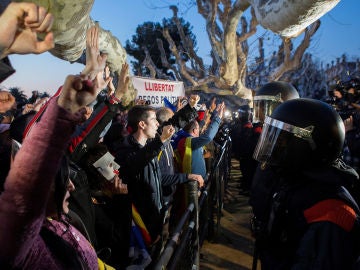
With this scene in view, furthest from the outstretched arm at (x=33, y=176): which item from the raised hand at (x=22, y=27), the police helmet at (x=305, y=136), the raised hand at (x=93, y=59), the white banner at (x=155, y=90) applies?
the white banner at (x=155, y=90)

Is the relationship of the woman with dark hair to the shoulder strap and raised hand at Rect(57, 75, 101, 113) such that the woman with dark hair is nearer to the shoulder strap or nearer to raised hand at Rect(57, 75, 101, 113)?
raised hand at Rect(57, 75, 101, 113)

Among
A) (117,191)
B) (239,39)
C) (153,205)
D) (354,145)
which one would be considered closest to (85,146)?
(117,191)

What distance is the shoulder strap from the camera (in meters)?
1.62

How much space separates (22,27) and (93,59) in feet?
1.75

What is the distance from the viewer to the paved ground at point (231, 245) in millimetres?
4395

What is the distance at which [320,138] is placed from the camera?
80.5 inches

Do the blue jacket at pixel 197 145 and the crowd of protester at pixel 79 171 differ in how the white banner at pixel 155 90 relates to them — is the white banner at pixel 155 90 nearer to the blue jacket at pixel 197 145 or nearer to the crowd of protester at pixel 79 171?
the crowd of protester at pixel 79 171

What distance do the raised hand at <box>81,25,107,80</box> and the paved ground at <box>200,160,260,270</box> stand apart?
3.74 m

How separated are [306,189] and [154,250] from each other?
2295 millimetres

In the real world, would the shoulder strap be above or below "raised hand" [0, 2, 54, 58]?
below

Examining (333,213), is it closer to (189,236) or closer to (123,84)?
(189,236)

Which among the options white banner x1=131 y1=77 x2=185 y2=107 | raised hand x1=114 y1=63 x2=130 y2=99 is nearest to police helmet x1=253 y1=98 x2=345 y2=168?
raised hand x1=114 y1=63 x2=130 y2=99

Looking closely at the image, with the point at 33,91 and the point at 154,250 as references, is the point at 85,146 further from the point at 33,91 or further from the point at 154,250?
the point at 33,91

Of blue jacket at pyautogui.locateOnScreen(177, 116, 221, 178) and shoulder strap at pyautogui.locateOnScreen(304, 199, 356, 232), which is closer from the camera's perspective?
shoulder strap at pyautogui.locateOnScreen(304, 199, 356, 232)
